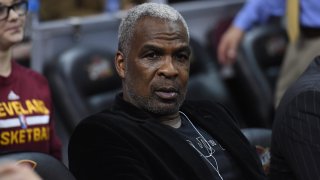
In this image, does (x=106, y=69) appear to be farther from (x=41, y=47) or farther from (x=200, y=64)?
(x=200, y=64)

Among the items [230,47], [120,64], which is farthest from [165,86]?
[230,47]

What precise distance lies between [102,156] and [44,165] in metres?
0.16

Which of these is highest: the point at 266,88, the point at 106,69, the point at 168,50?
the point at 168,50

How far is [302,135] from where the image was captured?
1.90 meters

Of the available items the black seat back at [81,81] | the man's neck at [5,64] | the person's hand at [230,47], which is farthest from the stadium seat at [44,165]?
the person's hand at [230,47]

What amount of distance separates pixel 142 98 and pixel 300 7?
1367mm

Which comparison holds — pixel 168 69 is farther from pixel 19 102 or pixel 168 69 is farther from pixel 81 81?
pixel 81 81

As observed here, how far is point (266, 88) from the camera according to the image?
3797 mm

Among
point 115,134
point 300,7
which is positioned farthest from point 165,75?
point 300,7

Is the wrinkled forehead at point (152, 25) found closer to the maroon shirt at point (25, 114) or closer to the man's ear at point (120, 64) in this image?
the man's ear at point (120, 64)

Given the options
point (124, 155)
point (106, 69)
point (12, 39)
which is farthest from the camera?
point (106, 69)

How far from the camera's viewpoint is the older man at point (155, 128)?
174 centimetres

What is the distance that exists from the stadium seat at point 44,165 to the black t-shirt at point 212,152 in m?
0.39

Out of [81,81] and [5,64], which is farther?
[81,81]
